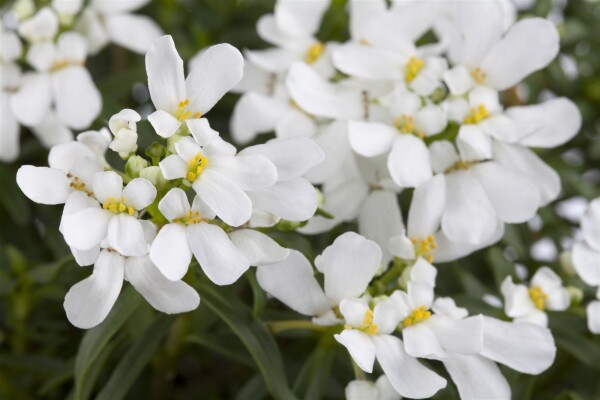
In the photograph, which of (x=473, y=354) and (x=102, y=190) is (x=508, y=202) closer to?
(x=473, y=354)

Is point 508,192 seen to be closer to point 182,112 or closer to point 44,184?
point 182,112

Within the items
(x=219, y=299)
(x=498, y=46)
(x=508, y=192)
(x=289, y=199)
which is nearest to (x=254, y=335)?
(x=219, y=299)

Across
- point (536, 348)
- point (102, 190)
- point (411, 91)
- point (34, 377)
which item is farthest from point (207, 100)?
point (34, 377)

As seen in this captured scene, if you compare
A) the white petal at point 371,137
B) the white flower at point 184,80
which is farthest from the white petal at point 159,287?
the white petal at point 371,137

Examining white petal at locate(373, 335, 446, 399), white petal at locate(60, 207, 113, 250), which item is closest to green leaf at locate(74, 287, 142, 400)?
white petal at locate(60, 207, 113, 250)

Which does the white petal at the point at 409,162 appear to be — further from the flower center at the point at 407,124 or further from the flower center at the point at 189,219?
the flower center at the point at 189,219

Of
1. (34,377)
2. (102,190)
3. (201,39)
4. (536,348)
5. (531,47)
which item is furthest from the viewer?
(201,39)
